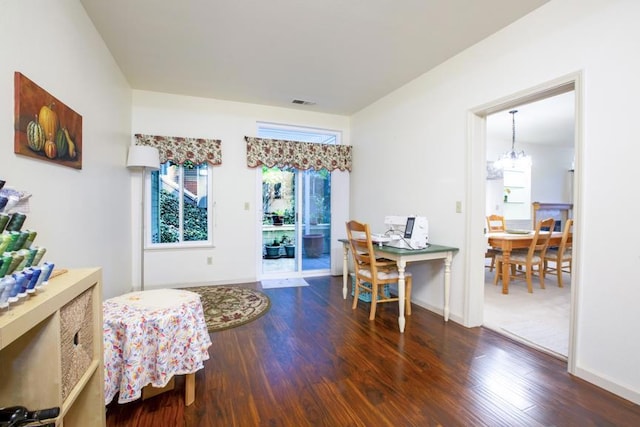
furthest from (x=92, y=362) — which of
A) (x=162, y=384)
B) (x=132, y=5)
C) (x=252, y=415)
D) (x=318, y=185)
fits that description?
(x=318, y=185)

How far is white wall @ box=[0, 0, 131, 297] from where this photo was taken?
139 cm

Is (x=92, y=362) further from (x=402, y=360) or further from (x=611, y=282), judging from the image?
(x=611, y=282)

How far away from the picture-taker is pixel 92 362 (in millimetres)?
1196

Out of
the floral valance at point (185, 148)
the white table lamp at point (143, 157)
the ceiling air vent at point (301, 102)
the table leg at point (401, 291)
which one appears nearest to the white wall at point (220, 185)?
the floral valance at point (185, 148)

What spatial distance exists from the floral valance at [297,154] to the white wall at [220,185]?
0.63 feet

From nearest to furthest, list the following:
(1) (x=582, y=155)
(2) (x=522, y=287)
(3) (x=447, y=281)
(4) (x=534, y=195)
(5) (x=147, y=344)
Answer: (5) (x=147, y=344) < (1) (x=582, y=155) < (3) (x=447, y=281) < (2) (x=522, y=287) < (4) (x=534, y=195)

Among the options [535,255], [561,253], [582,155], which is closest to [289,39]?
[582,155]

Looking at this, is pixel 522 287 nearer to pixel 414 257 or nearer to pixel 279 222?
pixel 414 257

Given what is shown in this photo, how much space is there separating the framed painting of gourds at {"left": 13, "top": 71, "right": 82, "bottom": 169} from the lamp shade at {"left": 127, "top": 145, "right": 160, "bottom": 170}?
1366mm

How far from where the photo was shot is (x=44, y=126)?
5.31ft

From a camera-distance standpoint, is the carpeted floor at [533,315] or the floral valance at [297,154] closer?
the carpeted floor at [533,315]

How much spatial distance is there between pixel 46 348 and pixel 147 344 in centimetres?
71

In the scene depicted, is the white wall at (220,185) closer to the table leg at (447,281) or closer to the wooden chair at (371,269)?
the wooden chair at (371,269)

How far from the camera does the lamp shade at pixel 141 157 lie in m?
3.38
